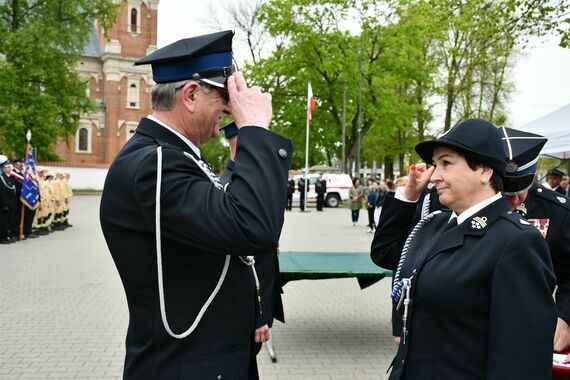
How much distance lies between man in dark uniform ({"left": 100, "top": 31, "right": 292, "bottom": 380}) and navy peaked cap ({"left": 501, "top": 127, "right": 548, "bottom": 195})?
1.53 m

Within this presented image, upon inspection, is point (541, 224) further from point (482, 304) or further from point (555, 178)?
point (555, 178)

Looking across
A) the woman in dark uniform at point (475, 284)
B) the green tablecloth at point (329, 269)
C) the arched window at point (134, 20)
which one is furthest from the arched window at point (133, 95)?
the woman in dark uniform at point (475, 284)

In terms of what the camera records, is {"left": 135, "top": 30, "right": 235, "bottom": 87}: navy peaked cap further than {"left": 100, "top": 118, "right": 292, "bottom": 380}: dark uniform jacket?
Yes

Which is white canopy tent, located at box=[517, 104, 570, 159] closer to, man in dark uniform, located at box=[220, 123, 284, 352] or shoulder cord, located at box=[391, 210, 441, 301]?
man in dark uniform, located at box=[220, 123, 284, 352]

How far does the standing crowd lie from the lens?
14734 millimetres

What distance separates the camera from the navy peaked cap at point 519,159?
2.93m

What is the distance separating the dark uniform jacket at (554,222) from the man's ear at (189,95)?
218cm

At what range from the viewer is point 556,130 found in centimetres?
982

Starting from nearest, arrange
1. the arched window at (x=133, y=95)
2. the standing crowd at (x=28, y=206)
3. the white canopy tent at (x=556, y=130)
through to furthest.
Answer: the white canopy tent at (x=556, y=130)
the standing crowd at (x=28, y=206)
the arched window at (x=133, y=95)

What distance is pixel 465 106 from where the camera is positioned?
39.8 meters

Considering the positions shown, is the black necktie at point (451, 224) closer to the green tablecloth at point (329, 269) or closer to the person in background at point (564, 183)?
the green tablecloth at point (329, 269)

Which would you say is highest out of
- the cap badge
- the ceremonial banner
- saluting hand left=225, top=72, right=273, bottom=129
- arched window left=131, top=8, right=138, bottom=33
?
arched window left=131, top=8, right=138, bottom=33

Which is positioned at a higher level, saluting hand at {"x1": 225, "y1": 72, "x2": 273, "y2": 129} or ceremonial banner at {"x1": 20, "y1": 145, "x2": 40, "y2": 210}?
saluting hand at {"x1": 225, "y1": 72, "x2": 273, "y2": 129}

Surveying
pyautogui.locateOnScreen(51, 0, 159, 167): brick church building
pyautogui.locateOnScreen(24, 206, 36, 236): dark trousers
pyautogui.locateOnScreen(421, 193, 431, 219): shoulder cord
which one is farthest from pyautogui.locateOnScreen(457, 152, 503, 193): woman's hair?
pyautogui.locateOnScreen(51, 0, 159, 167): brick church building
